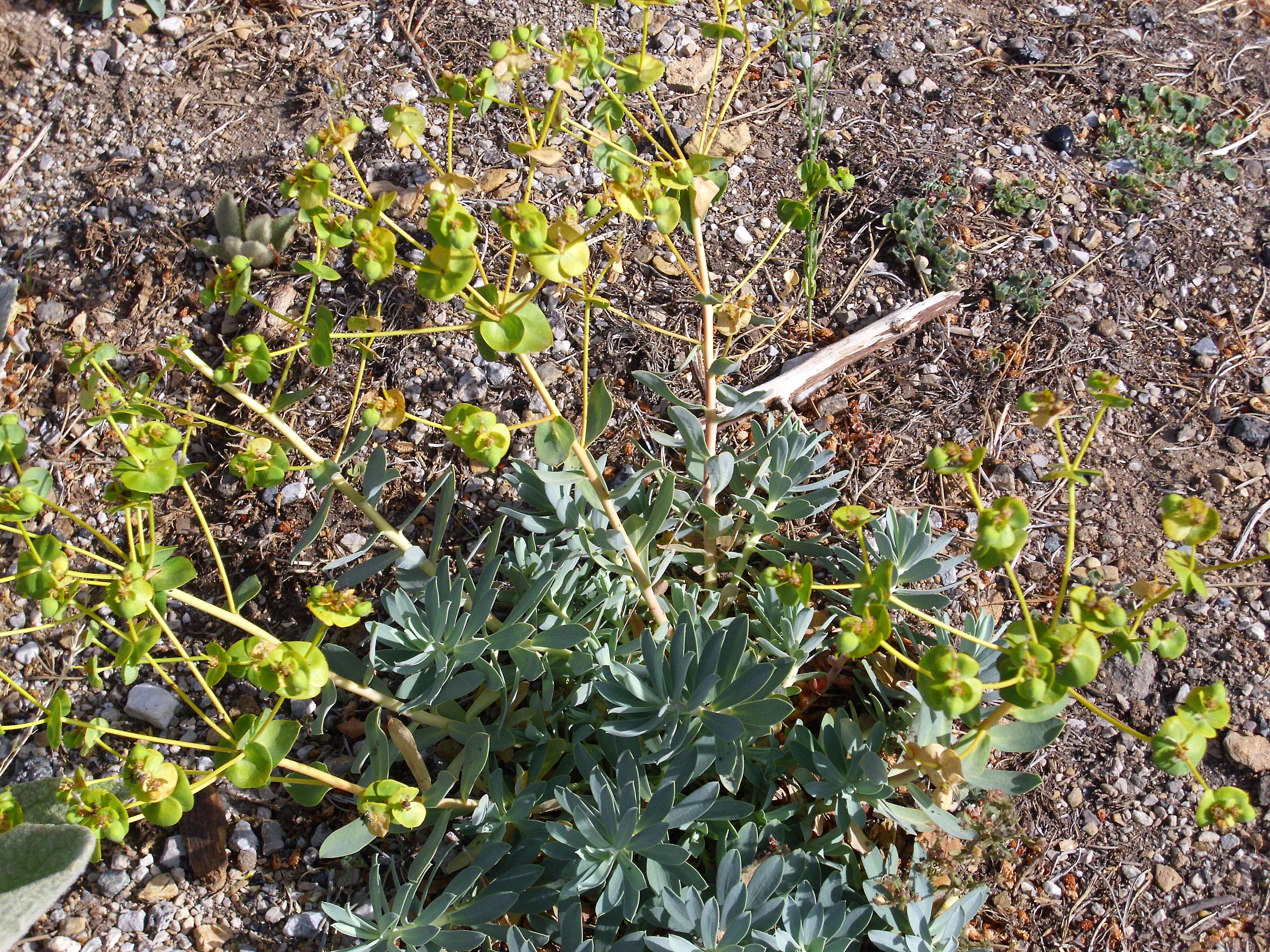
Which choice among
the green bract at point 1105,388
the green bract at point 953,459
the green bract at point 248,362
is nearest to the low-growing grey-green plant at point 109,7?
the green bract at point 248,362

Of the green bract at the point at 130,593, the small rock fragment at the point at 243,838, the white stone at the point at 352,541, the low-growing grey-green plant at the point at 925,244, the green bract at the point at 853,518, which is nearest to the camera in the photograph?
the green bract at the point at 130,593

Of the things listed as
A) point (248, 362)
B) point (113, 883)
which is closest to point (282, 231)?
point (248, 362)

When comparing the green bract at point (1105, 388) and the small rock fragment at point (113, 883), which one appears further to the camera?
the small rock fragment at point (113, 883)

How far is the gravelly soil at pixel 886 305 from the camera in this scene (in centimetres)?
229

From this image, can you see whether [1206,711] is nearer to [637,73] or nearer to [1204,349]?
[637,73]

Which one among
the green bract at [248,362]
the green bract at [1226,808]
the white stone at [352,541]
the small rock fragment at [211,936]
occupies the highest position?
the green bract at [248,362]

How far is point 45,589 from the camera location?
1.46 metres

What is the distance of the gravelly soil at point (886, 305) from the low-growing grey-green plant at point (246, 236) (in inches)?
4.8

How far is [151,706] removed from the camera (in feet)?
8.10

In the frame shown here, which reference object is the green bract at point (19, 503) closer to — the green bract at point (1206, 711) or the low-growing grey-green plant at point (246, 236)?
the low-growing grey-green plant at point (246, 236)

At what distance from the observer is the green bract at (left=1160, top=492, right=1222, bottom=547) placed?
54.3 inches

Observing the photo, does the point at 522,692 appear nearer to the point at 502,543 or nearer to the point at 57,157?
the point at 502,543

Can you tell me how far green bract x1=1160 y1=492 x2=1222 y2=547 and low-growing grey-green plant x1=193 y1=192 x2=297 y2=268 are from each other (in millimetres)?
2634

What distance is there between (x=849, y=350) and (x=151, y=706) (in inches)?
89.8
